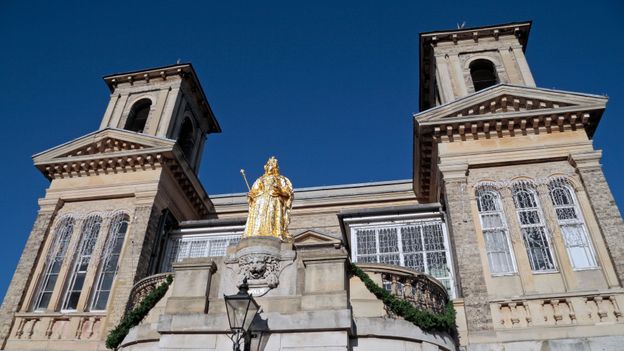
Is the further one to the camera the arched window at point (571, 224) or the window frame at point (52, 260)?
the window frame at point (52, 260)

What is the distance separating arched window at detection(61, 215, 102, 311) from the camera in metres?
16.6

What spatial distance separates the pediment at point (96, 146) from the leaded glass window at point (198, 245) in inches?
165

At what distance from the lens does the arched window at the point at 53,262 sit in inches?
658

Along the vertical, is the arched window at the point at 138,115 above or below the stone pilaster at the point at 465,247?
above

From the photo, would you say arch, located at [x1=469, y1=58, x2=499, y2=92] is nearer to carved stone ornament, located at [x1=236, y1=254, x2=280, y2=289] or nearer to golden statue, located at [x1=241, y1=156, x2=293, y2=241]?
golden statue, located at [x1=241, y1=156, x2=293, y2=241]

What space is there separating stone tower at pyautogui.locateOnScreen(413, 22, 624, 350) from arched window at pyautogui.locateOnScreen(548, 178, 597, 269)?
0.10 ft

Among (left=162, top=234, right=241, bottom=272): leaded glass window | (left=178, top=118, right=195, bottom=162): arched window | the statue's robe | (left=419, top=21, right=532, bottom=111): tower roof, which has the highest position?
(left=419, top=21, right=532, bottom=111): tower roof

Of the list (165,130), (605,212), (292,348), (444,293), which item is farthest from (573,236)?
(165,130)

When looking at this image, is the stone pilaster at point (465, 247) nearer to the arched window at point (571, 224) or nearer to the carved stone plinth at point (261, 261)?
the arched window at point (571, 224)

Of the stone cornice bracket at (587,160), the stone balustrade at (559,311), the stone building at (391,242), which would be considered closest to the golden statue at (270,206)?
the stone building at (391,242)

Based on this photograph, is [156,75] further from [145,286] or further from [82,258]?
[145,286]

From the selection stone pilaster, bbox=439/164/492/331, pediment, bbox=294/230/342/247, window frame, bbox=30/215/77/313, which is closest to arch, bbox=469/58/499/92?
stone pilaster, bbox=439/164/492/331

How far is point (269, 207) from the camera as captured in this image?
12719mm

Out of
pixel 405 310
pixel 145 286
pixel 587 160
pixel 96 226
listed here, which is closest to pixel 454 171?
pixel 587 160
